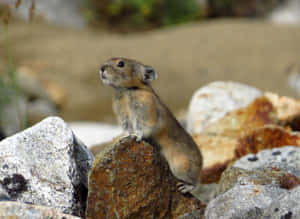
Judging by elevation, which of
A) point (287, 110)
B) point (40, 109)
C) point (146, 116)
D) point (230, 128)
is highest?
point (146, 116)

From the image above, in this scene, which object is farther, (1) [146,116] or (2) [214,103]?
(2) [214,103]

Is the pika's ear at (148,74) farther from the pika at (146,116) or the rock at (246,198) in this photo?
the rock at (246,198)

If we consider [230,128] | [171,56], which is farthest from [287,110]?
[171,56]

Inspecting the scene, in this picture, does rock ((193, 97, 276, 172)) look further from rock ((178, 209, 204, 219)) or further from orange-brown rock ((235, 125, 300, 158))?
rock ((178, 209, 204, 219))

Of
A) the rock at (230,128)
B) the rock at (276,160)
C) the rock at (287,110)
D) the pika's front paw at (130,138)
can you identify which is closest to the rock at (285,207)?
the rock at (276,160)

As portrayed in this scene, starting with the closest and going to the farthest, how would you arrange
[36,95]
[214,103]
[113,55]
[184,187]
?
[184,187] → [214,103] → [36,95] → [113,55]

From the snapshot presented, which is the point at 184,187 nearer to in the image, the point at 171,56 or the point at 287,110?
the point at 287,110
